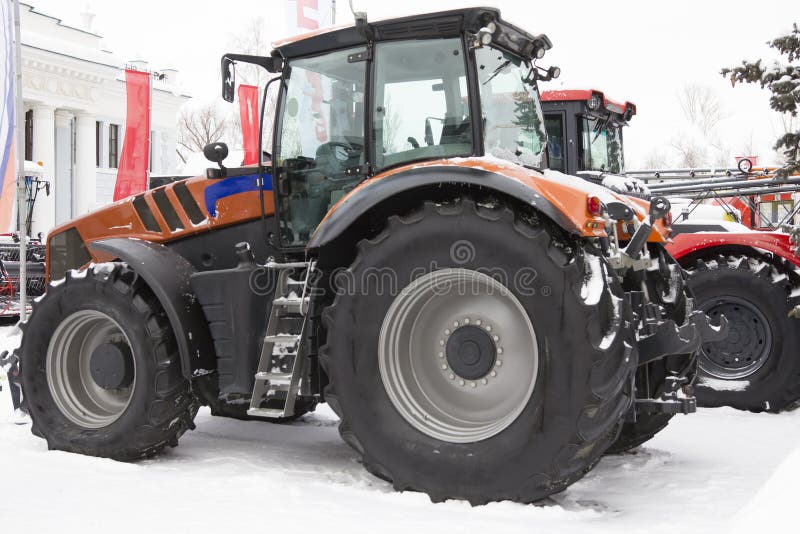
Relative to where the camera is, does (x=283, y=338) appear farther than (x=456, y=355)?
Yes

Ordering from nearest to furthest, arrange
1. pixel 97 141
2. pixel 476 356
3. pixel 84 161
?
pixel 476 356, pixel 84 161, pixel 97 141

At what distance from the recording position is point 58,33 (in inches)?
1205

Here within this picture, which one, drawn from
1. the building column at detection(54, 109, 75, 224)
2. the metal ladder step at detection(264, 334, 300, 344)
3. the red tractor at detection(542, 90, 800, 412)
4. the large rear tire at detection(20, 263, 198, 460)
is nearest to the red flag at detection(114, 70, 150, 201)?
the building column at detection(54, 109, 75, 224)

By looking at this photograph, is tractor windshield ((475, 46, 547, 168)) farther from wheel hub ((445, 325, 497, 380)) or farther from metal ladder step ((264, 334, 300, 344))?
metal ladder step ((264, 334, 300, 344))

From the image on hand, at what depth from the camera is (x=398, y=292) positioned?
4.46 metres

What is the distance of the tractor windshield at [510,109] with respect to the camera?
4.88 metres

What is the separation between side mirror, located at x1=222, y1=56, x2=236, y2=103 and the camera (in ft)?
16.8

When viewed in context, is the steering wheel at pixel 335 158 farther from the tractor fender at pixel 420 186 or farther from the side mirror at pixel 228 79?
the side mirror at pixel 228 79

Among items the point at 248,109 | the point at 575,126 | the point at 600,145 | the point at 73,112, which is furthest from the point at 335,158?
the point at 73,112

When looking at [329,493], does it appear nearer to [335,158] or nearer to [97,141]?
[335,158]

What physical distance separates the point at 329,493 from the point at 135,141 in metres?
16.4

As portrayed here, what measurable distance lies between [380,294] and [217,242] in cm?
166

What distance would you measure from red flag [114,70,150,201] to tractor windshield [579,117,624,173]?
11575 mm

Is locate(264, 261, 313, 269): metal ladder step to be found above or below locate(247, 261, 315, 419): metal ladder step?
above
